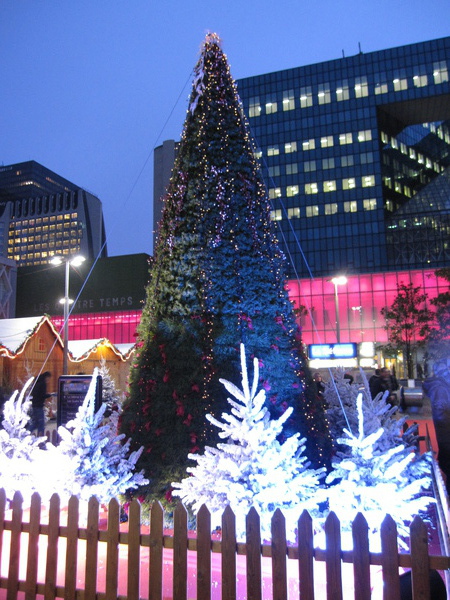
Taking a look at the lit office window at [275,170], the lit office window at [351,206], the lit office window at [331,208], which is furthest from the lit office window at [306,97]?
the lit office window at [351,206]

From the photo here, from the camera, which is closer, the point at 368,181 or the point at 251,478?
the point at 251,478

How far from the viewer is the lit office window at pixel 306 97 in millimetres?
86812

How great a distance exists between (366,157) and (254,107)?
22.5 metres

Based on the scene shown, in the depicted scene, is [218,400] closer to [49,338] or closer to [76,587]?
[76,587]

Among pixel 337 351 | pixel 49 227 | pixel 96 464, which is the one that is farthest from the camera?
pixel 49 227

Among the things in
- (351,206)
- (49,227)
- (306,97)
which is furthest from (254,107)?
(49,227)

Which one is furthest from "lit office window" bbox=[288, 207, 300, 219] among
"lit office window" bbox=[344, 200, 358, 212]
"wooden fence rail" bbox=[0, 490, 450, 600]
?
"wooden fence rail" bbox=[0, 490, 450, 600]

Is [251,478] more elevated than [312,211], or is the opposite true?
[312,211]

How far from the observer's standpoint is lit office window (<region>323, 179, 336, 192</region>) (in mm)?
84188

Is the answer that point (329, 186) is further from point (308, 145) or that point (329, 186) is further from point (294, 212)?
point (308, 145)

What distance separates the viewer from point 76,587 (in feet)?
12.7

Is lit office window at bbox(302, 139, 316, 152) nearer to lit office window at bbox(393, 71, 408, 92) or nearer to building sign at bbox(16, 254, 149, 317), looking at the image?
lit office window at bbox(393, 71, 408, 92)

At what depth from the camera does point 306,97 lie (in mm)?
86875

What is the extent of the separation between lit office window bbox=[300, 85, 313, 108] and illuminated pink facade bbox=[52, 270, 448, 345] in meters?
40.7
